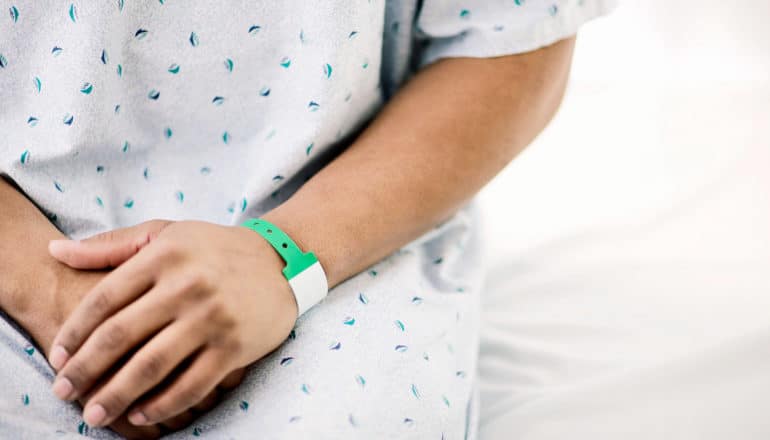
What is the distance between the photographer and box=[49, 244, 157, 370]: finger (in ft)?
1.84

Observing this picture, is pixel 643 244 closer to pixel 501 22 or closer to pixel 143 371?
pixel 501 22

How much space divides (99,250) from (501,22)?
1.41 feet

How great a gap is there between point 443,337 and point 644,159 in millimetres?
555

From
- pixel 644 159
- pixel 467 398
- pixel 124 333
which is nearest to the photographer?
pixel 124 333

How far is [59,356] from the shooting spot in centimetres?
57

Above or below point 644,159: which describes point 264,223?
above

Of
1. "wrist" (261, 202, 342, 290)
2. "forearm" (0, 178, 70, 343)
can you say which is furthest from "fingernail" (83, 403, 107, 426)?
"wrist" (261, 202, 342, 290)

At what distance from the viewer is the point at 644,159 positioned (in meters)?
1.11

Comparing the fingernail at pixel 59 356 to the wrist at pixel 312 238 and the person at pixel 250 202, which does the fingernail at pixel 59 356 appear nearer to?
the person at pixel 250 202

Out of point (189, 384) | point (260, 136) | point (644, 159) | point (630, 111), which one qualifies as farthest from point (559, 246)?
point (189, 384)

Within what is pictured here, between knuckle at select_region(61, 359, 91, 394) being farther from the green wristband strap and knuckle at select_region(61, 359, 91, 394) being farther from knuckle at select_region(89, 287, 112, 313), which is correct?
the green wristband strap

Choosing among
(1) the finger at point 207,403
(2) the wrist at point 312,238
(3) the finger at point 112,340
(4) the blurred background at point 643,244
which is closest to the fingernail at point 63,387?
(3) the finger at point 112,340

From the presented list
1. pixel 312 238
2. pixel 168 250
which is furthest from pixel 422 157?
pixel 168 250

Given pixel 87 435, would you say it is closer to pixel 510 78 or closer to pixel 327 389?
pixel 327 389
